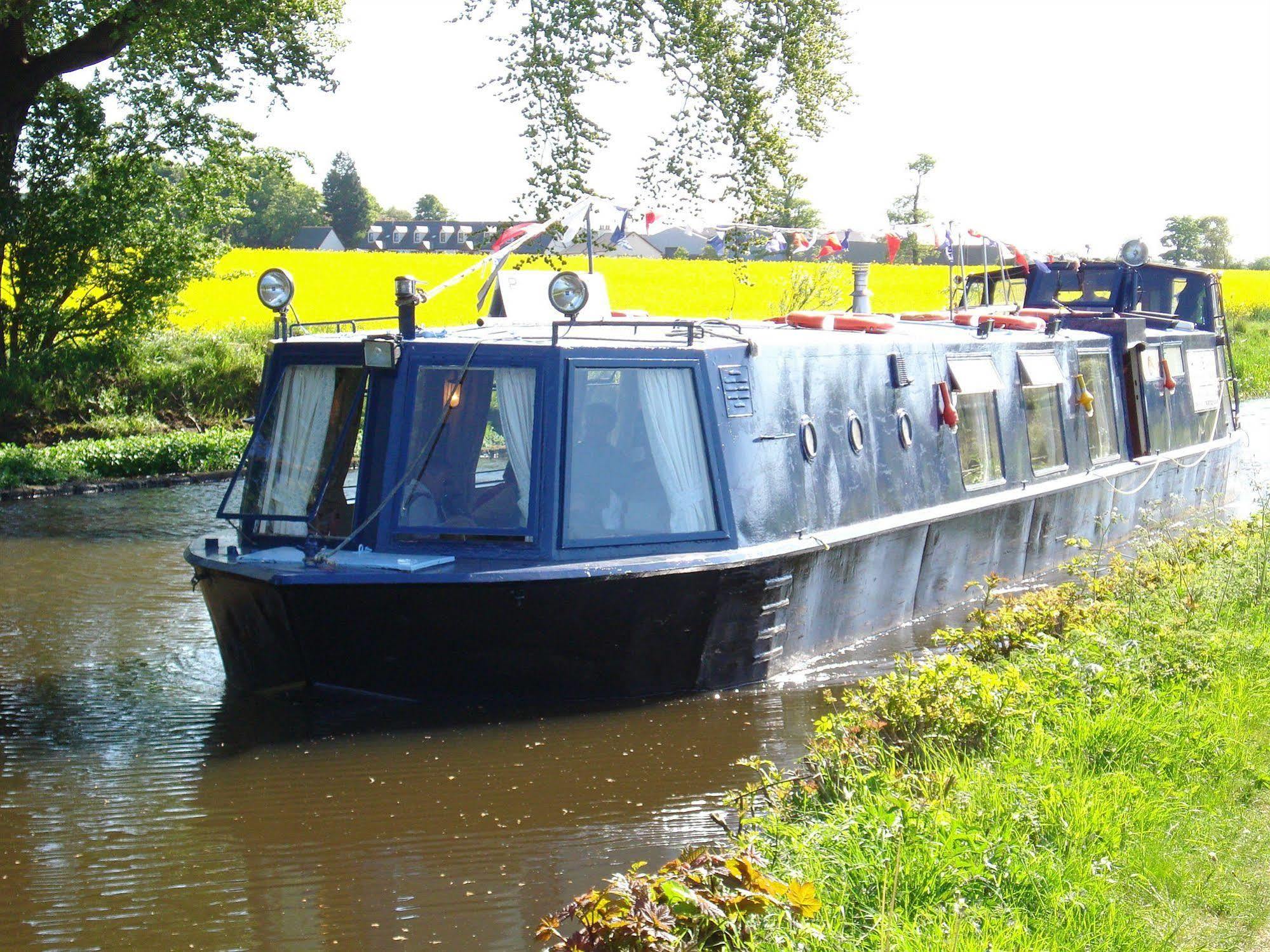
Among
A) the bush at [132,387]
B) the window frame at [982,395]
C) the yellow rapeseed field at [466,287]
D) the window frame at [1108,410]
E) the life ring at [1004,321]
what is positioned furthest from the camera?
the yellow rapeseed field at [466,287]

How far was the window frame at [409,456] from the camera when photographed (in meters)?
7.64

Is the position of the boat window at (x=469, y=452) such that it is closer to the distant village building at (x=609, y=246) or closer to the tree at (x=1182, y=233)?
the distant village building at (x=609, y=246)

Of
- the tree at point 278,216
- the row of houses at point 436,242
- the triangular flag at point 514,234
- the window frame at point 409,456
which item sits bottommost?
the window frame at point 409,456

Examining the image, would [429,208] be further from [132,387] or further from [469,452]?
[469,452]

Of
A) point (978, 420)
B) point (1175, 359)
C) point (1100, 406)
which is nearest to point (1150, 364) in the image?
point (1175, 359)

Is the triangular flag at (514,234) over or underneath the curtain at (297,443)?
over

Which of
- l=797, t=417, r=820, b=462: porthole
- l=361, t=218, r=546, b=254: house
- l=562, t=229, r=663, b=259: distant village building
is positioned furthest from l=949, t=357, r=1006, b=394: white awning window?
l=361, t=218, r=546, b=254: house

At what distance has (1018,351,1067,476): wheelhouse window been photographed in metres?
11.8

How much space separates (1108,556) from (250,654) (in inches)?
309

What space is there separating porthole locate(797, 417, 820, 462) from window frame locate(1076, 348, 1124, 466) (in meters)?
4.90

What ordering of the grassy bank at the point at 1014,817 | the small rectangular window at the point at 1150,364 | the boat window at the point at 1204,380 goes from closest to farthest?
1. the grassy bank at the point at 1014,817
2. the small rectangular window at the point at 1150,364
3. the boat window at the point at 1204,380

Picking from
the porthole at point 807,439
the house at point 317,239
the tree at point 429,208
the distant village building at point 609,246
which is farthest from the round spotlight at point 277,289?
the tree at point 429,208

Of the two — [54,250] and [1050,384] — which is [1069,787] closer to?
[1050,384]

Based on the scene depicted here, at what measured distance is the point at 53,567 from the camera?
1222 cm
